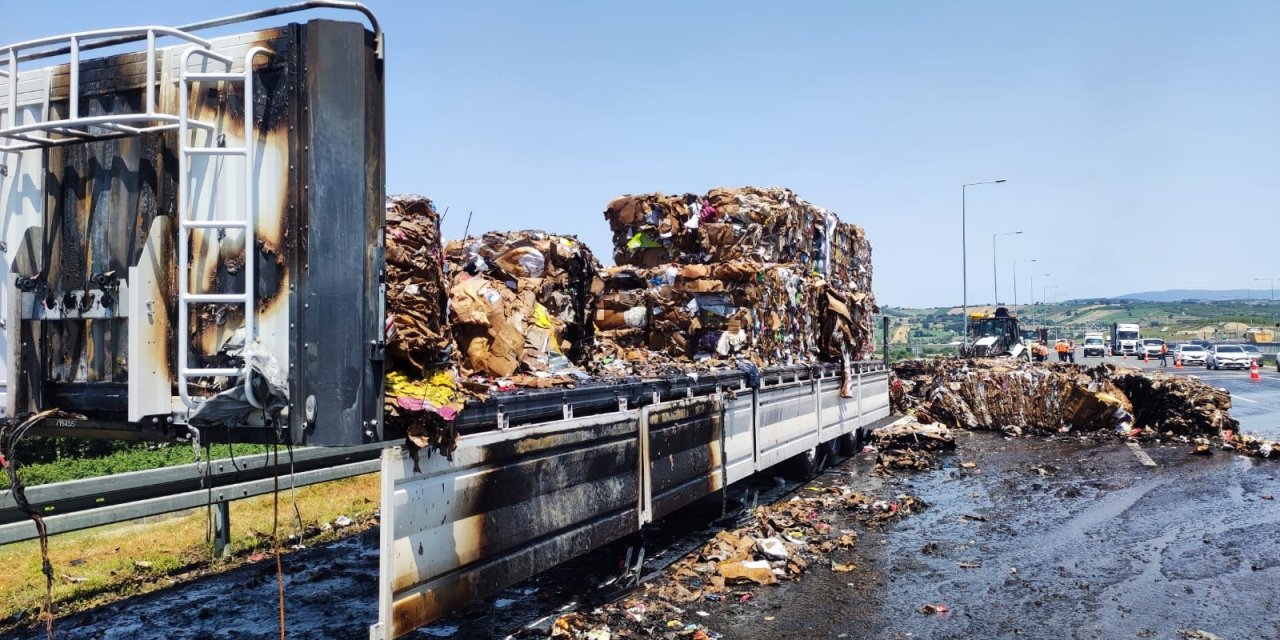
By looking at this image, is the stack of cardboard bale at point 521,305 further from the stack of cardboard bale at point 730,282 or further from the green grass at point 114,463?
the green grass at point 114,463

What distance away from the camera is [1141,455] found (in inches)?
531

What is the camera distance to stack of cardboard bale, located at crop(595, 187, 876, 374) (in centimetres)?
841

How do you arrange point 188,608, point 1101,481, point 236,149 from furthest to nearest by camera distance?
point 1101,481 < point 188,608 < point 236,149

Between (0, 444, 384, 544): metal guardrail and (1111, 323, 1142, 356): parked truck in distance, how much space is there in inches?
2406

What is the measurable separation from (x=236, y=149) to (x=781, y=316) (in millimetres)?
6443

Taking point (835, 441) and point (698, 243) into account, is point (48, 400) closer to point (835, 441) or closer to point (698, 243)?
point (698, 243)

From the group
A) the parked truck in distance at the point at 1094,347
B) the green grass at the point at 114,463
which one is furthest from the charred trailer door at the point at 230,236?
the parked truck in distance at the point at 1094,347

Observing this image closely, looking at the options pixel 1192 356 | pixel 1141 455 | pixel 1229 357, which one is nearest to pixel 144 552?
pixel 1141 455

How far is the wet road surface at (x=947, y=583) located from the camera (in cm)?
552

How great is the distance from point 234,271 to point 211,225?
242 millimetres

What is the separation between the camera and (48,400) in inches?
163

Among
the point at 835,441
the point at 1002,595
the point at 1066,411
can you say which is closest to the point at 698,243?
the point at 835,441

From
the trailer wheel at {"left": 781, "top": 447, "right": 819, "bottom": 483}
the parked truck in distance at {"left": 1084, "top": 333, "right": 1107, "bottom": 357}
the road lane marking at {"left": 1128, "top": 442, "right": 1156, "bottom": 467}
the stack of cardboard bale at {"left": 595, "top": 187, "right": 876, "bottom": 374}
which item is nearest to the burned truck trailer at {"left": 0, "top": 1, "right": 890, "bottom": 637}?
the stack of cardboard bale at {"left": 595, "top": 187, "right": 876, "bottom": 374}

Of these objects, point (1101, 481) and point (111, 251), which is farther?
point (1101, 481)
